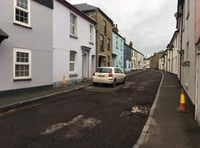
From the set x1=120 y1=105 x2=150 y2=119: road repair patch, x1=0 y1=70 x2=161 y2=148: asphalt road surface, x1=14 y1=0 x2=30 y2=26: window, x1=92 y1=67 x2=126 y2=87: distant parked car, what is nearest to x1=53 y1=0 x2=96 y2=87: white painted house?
x1=92 y1=67 x2=126 y2=87: distant parked car

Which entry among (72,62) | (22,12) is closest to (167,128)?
(22,12)

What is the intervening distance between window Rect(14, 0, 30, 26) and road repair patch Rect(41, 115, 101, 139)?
277 inches

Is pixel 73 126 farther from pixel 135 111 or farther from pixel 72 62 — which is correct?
pixel 72 62

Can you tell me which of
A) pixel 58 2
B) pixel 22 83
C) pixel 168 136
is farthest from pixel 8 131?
pixel 58 2

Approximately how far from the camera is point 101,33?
25.2 metres

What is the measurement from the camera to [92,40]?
2238 centimetres

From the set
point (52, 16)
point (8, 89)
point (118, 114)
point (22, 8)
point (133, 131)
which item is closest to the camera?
point (133, 131)

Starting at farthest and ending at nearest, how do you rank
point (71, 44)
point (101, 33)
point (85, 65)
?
point (101, 33)
point (85, 65)
point (71, 44)

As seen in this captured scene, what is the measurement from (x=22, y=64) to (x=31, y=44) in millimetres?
1424

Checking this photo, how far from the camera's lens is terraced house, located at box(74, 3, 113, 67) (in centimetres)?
2389

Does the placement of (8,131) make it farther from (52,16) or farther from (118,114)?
(52,16)

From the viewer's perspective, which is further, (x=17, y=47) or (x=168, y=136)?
(x=17, y=47)

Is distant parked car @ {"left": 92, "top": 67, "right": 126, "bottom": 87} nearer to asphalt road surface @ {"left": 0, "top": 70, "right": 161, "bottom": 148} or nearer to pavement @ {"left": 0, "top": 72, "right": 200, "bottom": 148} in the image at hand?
asphalt road surface @ {"left": 0, "top": 70, "right": 161, "bottom": 148}

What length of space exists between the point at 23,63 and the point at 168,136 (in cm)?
896
